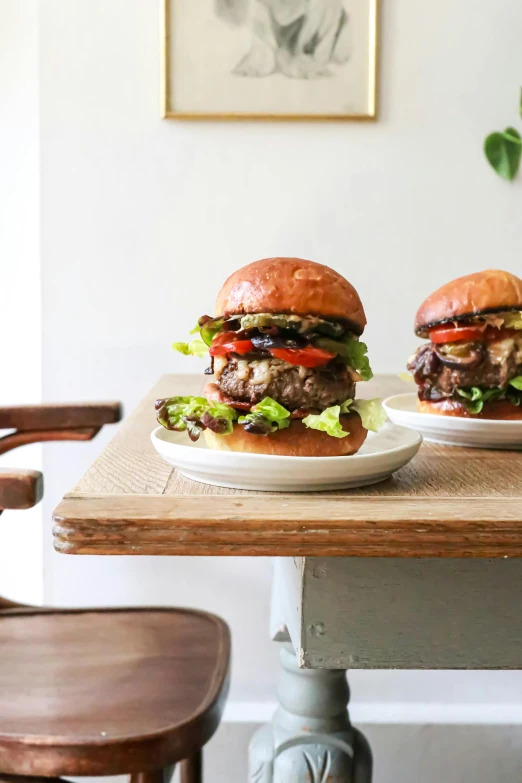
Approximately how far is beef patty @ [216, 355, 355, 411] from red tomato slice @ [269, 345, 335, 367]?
0.01 m

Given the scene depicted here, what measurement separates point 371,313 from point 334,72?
0.63m

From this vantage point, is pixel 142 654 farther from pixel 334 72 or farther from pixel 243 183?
pixel 334 72

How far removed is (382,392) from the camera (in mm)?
1427

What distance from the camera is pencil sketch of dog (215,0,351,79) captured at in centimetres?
188

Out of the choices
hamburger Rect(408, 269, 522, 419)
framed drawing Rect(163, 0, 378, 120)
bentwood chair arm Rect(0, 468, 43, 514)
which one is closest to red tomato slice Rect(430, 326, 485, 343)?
hamburger Rect(408, 269, 522, 419)

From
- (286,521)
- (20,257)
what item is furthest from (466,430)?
(20,257)

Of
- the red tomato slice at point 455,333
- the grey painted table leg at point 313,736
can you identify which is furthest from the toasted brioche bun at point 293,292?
the grey painted table leg at point 313,736

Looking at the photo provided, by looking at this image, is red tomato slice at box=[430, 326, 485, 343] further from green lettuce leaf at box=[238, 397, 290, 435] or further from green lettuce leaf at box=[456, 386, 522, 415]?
green lettuce leaf at box=[238, 397, 290, 435]

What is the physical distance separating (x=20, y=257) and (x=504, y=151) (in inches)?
52.8

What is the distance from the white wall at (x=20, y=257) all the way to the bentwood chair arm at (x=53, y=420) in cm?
69

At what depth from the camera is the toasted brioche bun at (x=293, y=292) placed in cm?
85

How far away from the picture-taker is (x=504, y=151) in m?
1.94

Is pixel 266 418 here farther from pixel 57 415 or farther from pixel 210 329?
pixel 57 415

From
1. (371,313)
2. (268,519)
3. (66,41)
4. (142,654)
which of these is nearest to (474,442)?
(268,519)
